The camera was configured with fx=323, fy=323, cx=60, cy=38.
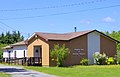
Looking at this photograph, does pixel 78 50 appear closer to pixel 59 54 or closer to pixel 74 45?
pixel 74 45

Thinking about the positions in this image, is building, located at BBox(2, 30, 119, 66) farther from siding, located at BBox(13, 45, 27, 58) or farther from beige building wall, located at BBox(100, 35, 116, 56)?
siding, located at BBox(13, 45, 27, 58)

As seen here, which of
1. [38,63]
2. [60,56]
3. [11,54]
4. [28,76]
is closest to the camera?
[28,76]

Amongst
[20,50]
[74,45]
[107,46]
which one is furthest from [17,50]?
[107,46]

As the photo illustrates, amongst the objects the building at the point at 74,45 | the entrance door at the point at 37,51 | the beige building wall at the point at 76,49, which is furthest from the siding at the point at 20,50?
the beige building wall at the point at 76,49

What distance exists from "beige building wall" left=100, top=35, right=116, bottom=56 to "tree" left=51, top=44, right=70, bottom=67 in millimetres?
7033

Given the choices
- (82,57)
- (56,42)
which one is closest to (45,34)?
(56,42)

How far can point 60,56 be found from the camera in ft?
125

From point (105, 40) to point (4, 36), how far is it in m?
57.1

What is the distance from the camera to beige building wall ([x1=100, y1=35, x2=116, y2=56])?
43656 mm

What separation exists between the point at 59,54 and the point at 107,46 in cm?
898

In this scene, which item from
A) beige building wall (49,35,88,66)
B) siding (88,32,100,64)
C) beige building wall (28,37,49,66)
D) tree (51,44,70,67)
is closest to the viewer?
tree (51,44,70,67)

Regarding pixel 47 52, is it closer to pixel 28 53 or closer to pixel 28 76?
pixel 28 53

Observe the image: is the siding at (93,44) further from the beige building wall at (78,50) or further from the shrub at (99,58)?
the shrub at (99,58)

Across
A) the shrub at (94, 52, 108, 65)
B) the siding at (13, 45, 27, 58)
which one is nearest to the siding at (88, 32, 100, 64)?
the shrub at (94, 52, 108, 65)
